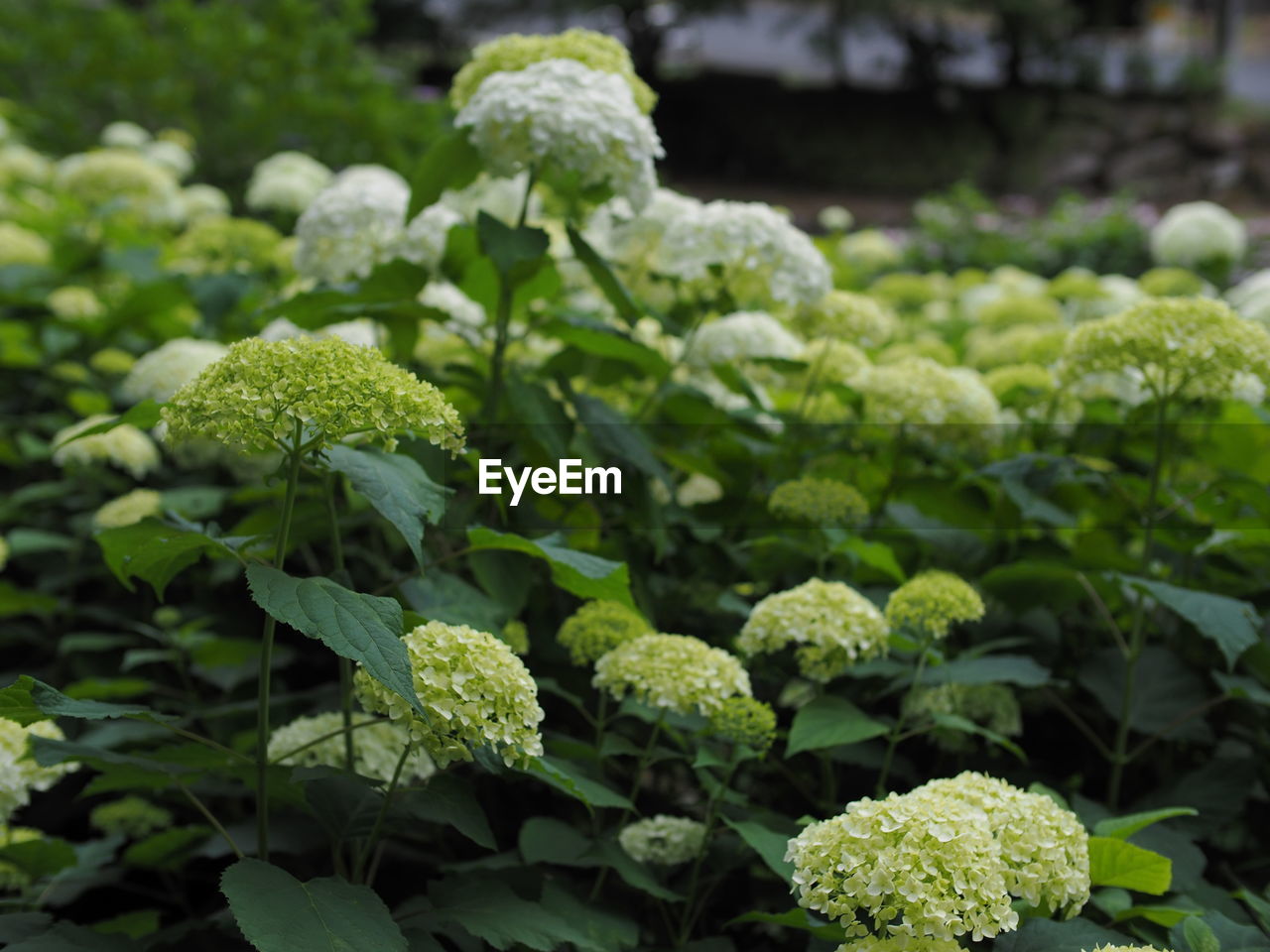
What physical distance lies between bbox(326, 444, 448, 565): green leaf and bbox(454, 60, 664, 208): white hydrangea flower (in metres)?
0.79

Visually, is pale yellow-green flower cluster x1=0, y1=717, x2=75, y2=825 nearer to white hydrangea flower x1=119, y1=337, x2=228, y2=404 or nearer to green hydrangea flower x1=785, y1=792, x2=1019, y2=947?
white hydrangea flower x1=119, y1=337, x2=228, y2=404

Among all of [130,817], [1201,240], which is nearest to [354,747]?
[130,817]

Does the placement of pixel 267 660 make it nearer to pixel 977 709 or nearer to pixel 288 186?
pixel 977 709

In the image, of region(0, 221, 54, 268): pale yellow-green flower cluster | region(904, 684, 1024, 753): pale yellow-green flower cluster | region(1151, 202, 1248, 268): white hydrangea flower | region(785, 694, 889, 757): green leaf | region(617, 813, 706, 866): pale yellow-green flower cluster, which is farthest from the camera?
region(1151, 202, 1248, 268): white hydrangea flower

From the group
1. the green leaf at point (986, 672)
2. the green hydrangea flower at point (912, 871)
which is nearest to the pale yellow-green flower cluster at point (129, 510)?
the green leaf at point (986, 672)

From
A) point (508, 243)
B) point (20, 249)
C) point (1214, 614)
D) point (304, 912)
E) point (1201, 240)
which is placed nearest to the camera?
point (304, 912)

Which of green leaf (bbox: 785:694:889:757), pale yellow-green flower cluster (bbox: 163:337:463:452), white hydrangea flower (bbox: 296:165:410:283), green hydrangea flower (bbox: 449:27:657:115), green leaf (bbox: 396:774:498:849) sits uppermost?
green hydrangea flower (bbox: 449:27:657:115)

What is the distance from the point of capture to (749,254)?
274 cm

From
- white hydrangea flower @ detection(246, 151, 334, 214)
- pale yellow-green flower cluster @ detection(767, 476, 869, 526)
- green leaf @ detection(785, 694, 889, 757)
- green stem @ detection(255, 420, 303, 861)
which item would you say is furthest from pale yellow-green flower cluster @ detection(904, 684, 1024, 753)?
white hydrangea flower @ detection(246, 151, 334, 214)

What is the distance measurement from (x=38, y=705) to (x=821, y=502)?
149 centimetres

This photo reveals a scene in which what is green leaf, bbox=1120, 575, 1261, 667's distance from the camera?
7.02 ft

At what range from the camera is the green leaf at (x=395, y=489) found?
1592mm

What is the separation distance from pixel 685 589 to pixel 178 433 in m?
1.41

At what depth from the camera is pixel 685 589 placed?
9.10ft
